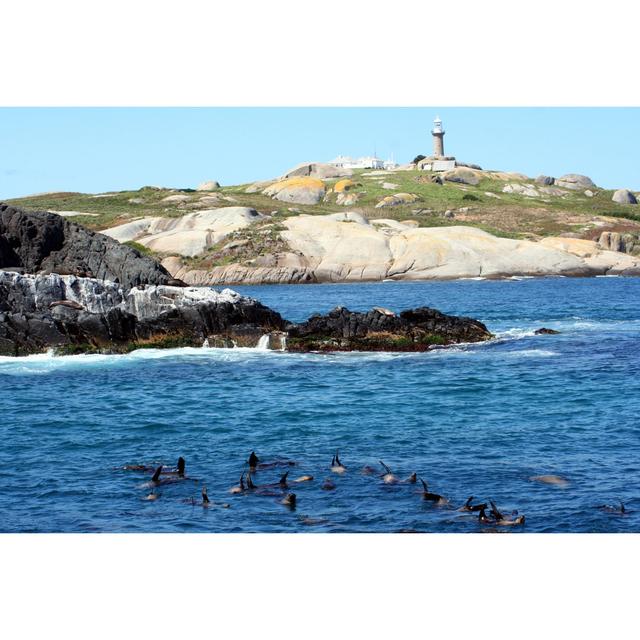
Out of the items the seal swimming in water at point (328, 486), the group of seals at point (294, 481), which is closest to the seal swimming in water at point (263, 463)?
the group of seals at point (294, 481)

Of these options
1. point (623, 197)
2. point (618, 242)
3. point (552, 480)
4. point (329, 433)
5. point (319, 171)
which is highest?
point (319, 171)

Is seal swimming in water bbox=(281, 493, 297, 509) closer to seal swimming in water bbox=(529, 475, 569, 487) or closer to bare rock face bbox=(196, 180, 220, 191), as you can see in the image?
seal swimming in water bbox=(529, 475, 569, 487)

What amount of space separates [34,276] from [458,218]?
107 meters

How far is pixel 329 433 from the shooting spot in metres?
27.0

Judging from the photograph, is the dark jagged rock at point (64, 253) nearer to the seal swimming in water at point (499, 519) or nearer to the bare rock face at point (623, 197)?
the seal swimming in water at point (499, 519)

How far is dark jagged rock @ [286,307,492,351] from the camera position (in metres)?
43.8

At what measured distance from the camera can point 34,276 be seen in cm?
4494

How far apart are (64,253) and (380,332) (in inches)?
684

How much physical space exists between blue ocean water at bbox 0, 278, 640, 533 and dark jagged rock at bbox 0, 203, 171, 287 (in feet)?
22.3

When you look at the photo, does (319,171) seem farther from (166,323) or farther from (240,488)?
(240,488)

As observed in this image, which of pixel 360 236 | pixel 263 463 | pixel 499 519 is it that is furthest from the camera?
pixel 360 236

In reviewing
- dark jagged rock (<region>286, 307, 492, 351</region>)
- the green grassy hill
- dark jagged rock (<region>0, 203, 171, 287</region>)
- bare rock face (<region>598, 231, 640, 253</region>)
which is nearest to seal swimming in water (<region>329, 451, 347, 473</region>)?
dark jagged rock (<region>286, 307, 492, 351</region>)

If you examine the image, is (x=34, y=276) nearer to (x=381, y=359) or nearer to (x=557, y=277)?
(x=381, y=359)

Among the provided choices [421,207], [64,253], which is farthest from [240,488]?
[421,207]
